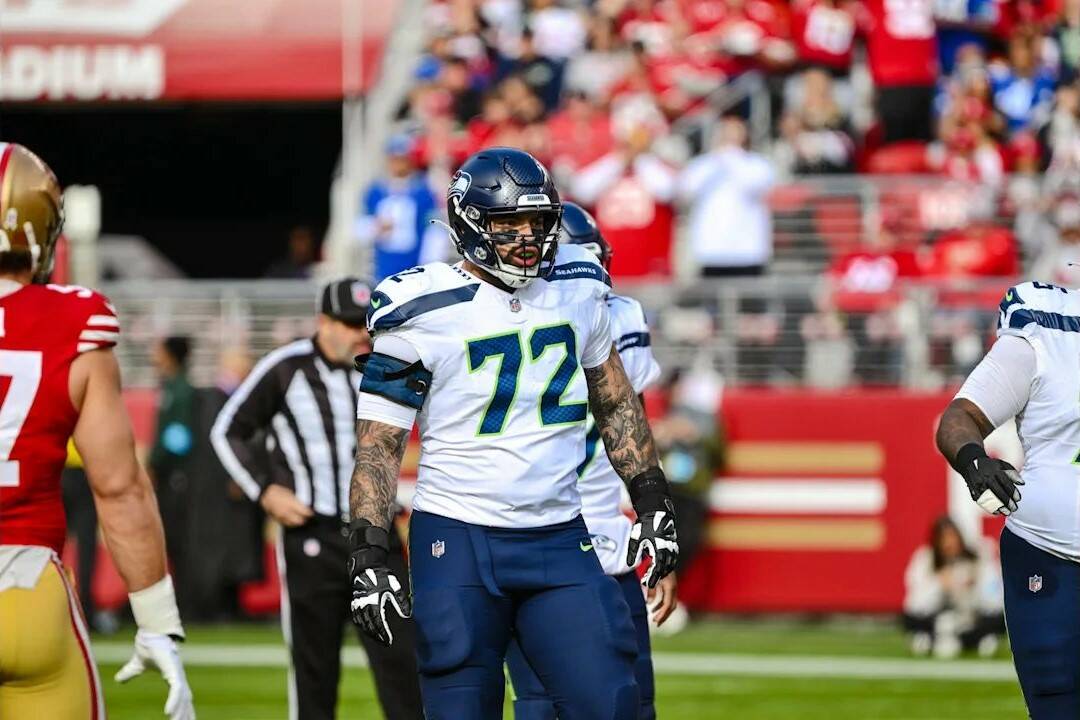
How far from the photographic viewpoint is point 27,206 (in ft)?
14.2

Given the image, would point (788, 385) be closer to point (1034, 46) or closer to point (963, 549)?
point (963, 549)

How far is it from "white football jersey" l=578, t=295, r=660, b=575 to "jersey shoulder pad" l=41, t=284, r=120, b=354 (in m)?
2.23

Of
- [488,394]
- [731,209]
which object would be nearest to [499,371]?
[488,394]

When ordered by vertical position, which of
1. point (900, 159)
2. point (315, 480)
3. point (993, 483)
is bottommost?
point (315, 480)

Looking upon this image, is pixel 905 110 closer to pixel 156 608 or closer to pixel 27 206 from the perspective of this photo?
pixel 156 608

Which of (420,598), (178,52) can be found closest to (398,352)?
(420,598)

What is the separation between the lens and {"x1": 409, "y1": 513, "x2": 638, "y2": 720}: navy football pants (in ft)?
16.3

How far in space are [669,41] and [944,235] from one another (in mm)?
3637

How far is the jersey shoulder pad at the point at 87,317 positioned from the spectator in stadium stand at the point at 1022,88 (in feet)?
42.5

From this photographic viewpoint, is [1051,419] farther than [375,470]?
Yes

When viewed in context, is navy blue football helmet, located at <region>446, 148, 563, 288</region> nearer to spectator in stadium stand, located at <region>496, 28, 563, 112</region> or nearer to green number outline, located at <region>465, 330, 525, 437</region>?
green number outline, located at <region>465, 330, 525, 437</region>

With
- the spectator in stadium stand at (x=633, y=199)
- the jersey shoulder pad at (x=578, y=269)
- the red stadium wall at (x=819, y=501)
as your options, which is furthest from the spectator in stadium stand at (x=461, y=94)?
the jersey shoulder pad at (x=578, y=269)

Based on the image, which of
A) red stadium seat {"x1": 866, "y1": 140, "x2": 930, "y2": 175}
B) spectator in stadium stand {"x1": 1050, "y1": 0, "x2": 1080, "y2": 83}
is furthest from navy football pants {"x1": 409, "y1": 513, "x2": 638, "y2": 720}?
spectator in stadium stand {"x1": 1050, "y1": 0, "x2": 1080, "y2": 83}

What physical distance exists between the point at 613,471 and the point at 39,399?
8.34ft
